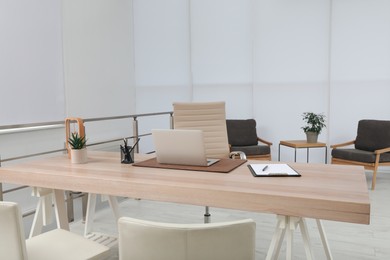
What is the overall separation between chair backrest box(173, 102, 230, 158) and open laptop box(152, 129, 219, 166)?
1014mm

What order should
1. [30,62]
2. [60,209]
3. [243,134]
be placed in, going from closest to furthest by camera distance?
1. [60,209]
2. [30,62]
3. [243,134]

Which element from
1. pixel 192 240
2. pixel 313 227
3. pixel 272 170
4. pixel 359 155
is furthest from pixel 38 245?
pixel 359 155

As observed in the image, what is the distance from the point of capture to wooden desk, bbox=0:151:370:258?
160 centimetres

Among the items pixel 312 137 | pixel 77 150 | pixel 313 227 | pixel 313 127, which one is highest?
pixel 77 150

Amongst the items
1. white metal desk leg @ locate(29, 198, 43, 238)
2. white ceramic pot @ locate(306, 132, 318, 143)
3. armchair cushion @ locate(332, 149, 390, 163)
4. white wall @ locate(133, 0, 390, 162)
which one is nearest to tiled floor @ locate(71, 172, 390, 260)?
armchair cushion @ locate(332, 149, 390, 163)

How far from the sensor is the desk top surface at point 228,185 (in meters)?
1.60

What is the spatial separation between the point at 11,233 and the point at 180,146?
1.07 meters

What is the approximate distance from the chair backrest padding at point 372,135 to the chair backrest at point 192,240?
4.57 metres

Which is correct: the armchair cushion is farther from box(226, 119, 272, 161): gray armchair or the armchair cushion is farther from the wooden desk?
the wooden desk

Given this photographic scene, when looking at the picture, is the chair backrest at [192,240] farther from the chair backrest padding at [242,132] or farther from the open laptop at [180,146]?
the chair backrest padding at [242,132]

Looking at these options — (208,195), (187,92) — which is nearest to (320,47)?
(187,92)

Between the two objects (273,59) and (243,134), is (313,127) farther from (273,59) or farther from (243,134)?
(273,59)

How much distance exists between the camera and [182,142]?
7.43 feet

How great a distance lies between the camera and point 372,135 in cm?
522
